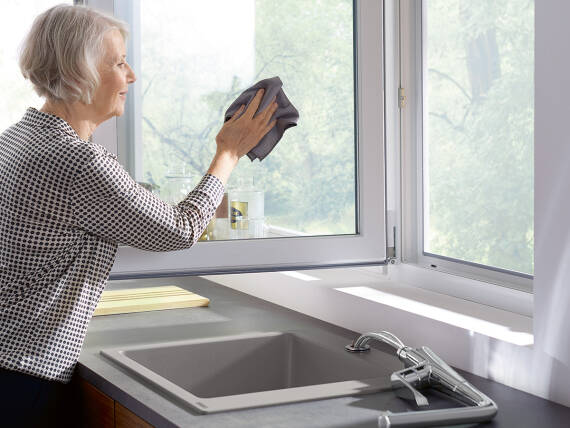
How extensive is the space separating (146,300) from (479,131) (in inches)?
39.1

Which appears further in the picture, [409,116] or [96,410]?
[409,116]

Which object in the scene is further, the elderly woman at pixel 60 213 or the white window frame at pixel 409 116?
the white window frame at pixel 409 116

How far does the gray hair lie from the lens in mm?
1483

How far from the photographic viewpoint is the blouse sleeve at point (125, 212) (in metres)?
1.42

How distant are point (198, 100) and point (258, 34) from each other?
223 mm

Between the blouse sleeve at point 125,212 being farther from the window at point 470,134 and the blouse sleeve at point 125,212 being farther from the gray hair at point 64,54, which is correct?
the window at point 470,134

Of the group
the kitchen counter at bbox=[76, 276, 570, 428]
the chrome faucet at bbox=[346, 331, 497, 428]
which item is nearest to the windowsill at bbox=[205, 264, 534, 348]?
the kitchen counter at bbox=[76, 276, 570, 428]

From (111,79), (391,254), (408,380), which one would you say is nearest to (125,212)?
(111,79)

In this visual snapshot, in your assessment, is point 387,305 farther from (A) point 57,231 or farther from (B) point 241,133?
(A) point 57,231

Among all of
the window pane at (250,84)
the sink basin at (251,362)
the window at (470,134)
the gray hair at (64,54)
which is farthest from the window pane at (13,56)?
the window at (470,134)

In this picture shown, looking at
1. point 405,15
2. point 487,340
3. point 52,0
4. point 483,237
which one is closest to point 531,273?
point 483,237

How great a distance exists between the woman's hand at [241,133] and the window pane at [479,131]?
0.49 meters

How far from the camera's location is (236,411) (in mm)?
1242

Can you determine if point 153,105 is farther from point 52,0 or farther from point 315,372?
point 315,372
